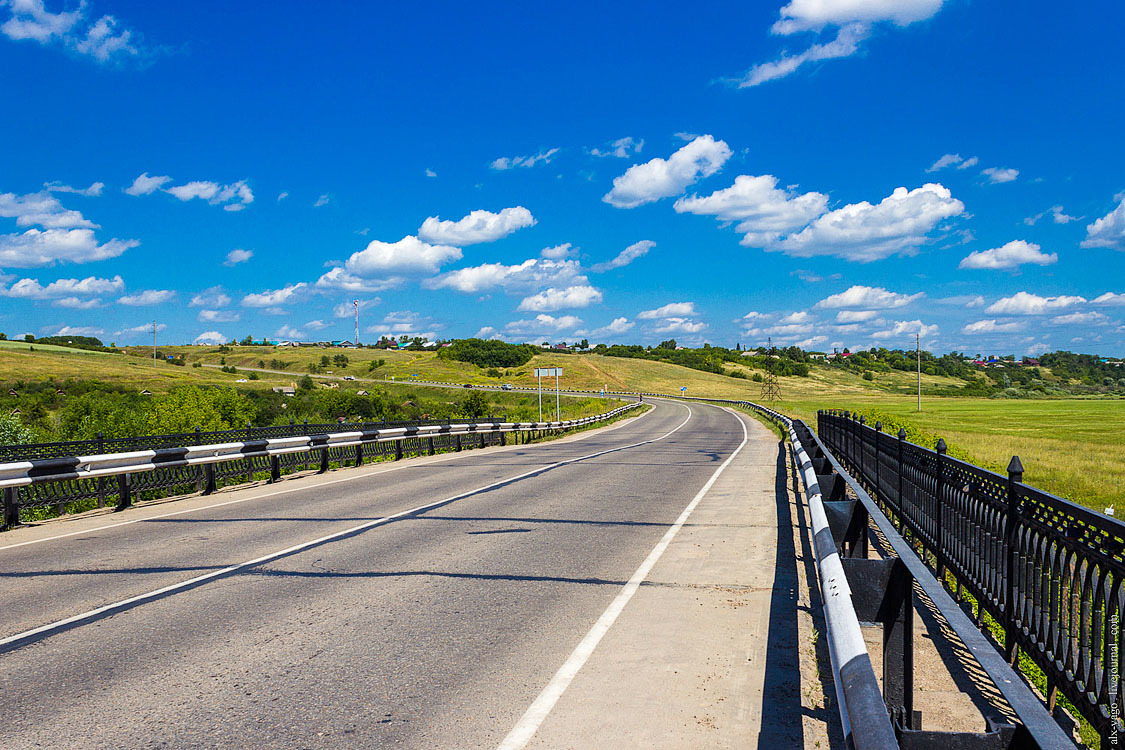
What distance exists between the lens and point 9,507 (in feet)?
→ 34.6

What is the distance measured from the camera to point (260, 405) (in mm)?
68188

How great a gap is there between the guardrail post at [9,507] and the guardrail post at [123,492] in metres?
1.63

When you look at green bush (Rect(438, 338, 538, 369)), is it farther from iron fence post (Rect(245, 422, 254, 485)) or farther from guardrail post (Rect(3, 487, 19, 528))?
guardrail post (Rect(3, 487, 19, 528))

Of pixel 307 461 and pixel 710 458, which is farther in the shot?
pixel 710 458

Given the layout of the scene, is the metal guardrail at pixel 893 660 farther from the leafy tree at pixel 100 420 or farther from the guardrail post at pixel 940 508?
the leafy tree at pixel 100 420

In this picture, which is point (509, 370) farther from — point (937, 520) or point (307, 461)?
point (937, 520)

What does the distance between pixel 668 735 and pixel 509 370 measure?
16283 centimetres

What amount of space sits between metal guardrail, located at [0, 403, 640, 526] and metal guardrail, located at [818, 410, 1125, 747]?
11.7 meters

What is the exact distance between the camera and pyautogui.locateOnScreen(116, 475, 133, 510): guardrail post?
1220 centimetres

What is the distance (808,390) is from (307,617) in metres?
132

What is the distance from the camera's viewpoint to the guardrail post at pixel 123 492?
12.2 metres

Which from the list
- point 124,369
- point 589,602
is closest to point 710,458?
point 589,602

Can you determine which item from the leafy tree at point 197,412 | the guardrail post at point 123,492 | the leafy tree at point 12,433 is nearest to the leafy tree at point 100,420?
the leafy tree at point 197,412

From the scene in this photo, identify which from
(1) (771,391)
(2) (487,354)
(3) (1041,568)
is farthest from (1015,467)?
(2) (487,354)
